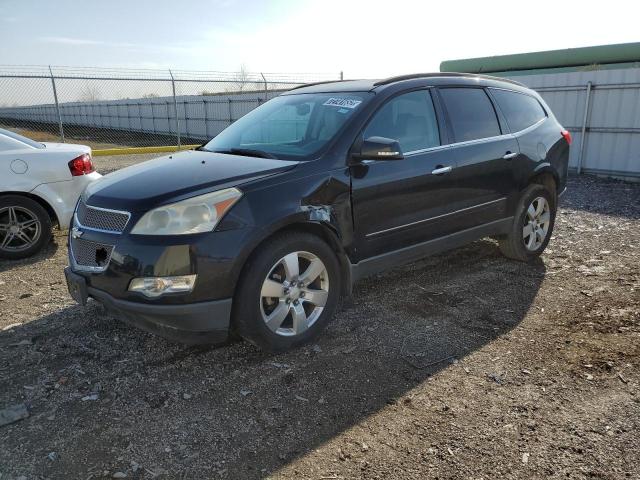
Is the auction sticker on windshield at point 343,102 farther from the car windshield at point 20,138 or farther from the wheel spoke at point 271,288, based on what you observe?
the car windshield at point 20,138

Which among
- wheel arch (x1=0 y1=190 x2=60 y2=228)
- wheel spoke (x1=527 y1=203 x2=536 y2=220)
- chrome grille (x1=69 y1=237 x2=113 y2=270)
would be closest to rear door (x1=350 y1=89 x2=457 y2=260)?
wheel spoke (x1=527 y1=203 x2=536 y2=220)

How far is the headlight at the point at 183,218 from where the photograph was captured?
119 inches

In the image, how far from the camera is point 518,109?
5168mm

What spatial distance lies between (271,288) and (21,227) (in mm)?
3809

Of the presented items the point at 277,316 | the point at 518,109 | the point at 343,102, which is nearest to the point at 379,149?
the point at 343,102

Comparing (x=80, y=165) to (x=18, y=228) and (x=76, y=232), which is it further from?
(x=76, y=232)

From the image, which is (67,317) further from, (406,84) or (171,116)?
(171,116)

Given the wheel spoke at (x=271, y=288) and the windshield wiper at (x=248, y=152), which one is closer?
the wheel spoke at (x=271, y=288)

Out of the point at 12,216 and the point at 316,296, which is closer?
the point at 316,296

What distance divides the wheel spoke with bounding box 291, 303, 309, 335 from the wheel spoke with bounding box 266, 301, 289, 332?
7cm

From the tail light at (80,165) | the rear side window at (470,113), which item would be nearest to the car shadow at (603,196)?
the rear side window at (470,113)

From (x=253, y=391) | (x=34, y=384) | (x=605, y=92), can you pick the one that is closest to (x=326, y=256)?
(x=253, y=391)

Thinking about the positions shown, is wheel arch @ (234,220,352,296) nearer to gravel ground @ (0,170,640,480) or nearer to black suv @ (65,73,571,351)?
black suv @ (65,73,571,351)

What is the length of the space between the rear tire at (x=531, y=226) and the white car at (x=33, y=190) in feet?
15.4
